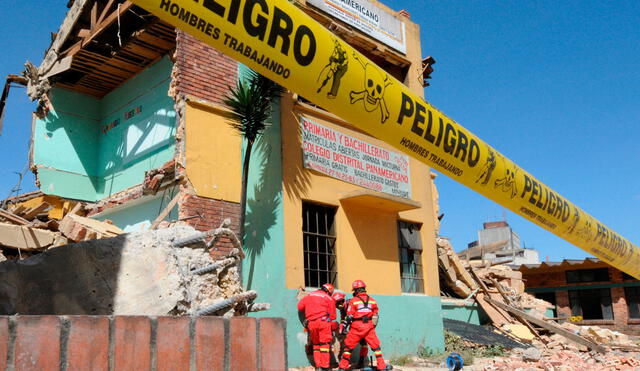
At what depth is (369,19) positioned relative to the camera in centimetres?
1415

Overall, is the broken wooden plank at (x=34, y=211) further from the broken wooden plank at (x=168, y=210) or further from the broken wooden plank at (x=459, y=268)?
the broken wooden plank at (x=459, y=268)

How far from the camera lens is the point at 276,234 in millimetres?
11047

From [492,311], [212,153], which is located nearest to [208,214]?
[212,153]

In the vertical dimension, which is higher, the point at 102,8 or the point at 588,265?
the point at 102,8

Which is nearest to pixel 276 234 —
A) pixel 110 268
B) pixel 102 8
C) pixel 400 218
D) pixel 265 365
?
pixel 400 218

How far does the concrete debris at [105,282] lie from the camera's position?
3.29 metres

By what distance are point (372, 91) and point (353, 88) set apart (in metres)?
0.19

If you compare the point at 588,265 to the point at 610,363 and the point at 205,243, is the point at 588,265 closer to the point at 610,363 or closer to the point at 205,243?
the point at 610,363

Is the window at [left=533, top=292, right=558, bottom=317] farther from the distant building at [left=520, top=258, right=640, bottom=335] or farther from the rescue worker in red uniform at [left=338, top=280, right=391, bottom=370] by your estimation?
the rescue worker in red uniform at [left=338, top=280, right=391, bottom=370]

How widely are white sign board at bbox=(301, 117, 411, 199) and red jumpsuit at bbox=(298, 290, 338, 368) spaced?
302 cm

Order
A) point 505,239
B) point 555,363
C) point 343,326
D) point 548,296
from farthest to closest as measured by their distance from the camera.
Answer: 1. point 505,239
2. point 548,296
3. point 555,363
4. point 343,326

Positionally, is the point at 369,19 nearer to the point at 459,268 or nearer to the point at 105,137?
the point at 105,137

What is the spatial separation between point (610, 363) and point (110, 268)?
41.1 ft

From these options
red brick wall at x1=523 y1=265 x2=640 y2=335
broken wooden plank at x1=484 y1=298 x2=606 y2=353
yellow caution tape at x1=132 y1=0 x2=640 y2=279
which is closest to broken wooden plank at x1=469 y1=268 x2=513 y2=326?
broken wooden plank at x1=484 y1=298 x2=606 y2=353
